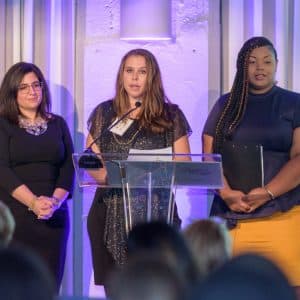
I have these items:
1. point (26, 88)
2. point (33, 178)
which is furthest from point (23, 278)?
point (26, 88)

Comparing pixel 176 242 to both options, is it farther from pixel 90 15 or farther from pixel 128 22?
pixel 90 15

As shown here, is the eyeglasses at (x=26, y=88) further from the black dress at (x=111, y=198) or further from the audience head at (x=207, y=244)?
the audience head at (x=207, y=244)

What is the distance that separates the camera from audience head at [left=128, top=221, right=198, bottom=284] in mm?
921

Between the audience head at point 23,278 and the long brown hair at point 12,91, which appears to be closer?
the audience head at point 23,278

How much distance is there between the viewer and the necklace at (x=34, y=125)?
12.5 ft

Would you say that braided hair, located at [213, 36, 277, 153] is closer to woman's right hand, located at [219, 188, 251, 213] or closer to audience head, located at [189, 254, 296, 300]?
woman's right hand, located at [219, 188, 251, 213]

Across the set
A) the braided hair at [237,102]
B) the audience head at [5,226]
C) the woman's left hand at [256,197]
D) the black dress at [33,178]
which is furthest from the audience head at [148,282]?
the black dress at [33,178]

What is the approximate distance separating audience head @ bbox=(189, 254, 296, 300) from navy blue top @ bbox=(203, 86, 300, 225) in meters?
2.56

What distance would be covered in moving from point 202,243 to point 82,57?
Result: 3575mm

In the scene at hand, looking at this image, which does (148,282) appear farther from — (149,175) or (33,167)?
(33,167)

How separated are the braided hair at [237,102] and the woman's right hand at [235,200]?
8.5 inches

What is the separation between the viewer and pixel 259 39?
359 cm

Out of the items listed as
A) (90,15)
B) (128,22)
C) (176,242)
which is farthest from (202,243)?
(90,15)

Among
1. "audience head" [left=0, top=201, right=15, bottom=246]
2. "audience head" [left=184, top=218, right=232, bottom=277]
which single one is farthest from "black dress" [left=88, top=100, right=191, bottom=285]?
"audience head" [left=184, top=218, right=232, bottom=277]
